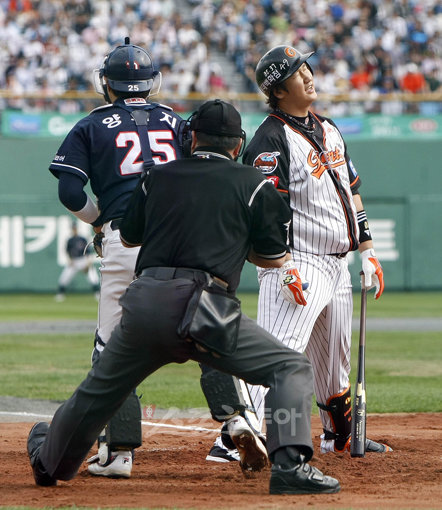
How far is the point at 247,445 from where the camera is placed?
191 inches

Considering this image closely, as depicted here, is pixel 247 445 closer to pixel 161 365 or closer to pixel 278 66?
pixel 161 365

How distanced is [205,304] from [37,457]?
1.24 m

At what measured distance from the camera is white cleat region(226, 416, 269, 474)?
15.7 feet

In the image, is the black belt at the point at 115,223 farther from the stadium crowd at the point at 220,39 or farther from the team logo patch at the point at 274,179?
the stadium crowd at the point at 220,39

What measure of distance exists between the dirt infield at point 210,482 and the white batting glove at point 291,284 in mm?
938

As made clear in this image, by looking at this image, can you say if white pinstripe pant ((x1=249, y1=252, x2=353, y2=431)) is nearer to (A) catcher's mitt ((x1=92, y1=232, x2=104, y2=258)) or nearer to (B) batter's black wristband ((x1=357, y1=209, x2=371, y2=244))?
(B) batter's black wristband ((x1=357, y1=209, x2=371, y2=244))

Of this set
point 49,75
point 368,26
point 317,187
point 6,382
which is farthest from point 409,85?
point 317,187

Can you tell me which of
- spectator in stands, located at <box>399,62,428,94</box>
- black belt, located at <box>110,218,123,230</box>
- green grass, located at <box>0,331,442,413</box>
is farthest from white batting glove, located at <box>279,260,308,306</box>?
spectator in stands, located at <box>399,62,428,94</box>

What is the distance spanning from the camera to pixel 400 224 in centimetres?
2305

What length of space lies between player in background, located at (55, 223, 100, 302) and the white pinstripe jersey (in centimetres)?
1593

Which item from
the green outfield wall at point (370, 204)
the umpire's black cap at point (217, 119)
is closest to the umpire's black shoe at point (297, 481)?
the umpire's black cap at point (217, 119)

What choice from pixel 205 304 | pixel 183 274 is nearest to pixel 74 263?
pixel 183 274

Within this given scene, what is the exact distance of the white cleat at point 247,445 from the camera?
4789 mm

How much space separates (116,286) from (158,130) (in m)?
0.90
